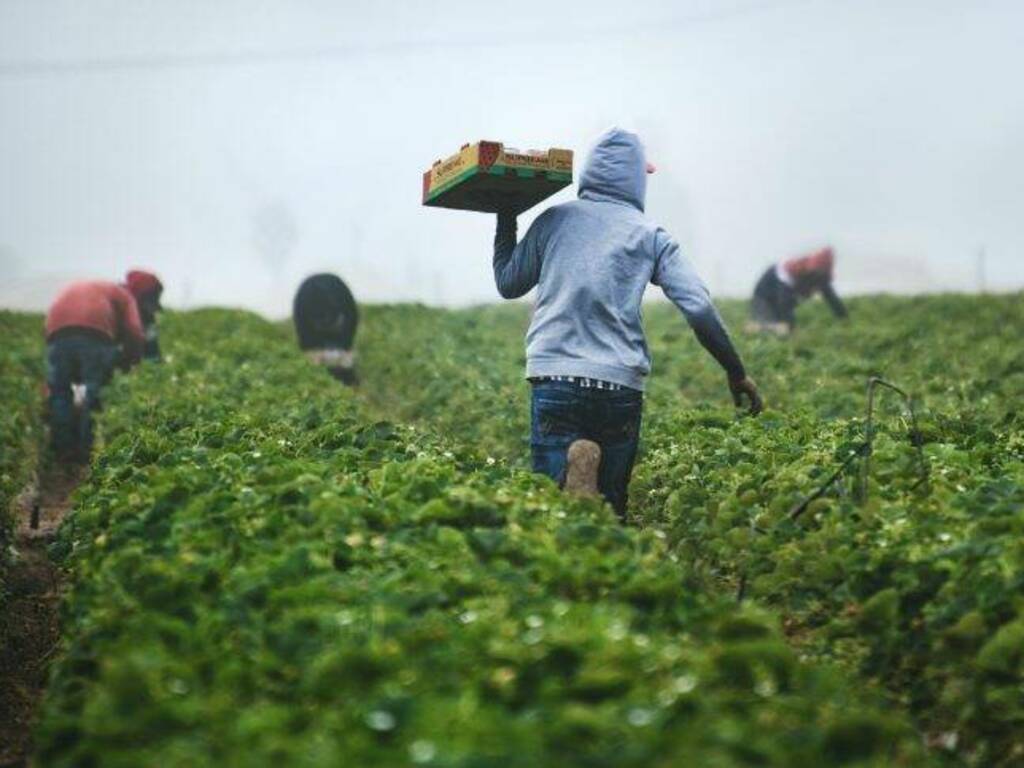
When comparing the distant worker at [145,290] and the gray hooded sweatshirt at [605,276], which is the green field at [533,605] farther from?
the distant worker at [145,290]

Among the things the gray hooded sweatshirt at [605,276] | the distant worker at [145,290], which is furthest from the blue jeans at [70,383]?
the gray hooded sweatshirt at [605,276]

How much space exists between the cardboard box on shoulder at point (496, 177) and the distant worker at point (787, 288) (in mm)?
14201

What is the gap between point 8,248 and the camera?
186125 mm

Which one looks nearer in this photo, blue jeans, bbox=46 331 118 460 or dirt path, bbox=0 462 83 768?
dirt path, bbox=0 462 83 768

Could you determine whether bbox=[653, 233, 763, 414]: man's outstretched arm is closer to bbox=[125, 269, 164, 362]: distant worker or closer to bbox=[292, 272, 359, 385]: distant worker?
bbox=[125, 269, 164, 362]: distant worker

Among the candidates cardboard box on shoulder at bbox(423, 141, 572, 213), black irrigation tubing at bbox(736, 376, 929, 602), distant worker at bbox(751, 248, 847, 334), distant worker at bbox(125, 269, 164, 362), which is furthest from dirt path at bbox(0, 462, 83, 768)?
distant worker at bbox(751, 248, 847, 334)

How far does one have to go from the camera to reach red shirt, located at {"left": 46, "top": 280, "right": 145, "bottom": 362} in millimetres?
12484

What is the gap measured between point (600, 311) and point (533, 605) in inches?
96.5

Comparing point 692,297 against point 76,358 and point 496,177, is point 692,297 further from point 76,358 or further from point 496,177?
point 76,358

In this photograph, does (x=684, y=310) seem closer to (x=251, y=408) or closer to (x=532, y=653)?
(x=532, y=653)

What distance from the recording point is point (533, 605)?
3420mm

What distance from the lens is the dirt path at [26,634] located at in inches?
201

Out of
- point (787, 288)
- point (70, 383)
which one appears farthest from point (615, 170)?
point (787, 288)

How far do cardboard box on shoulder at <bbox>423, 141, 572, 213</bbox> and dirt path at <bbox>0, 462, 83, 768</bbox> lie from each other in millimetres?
2993
